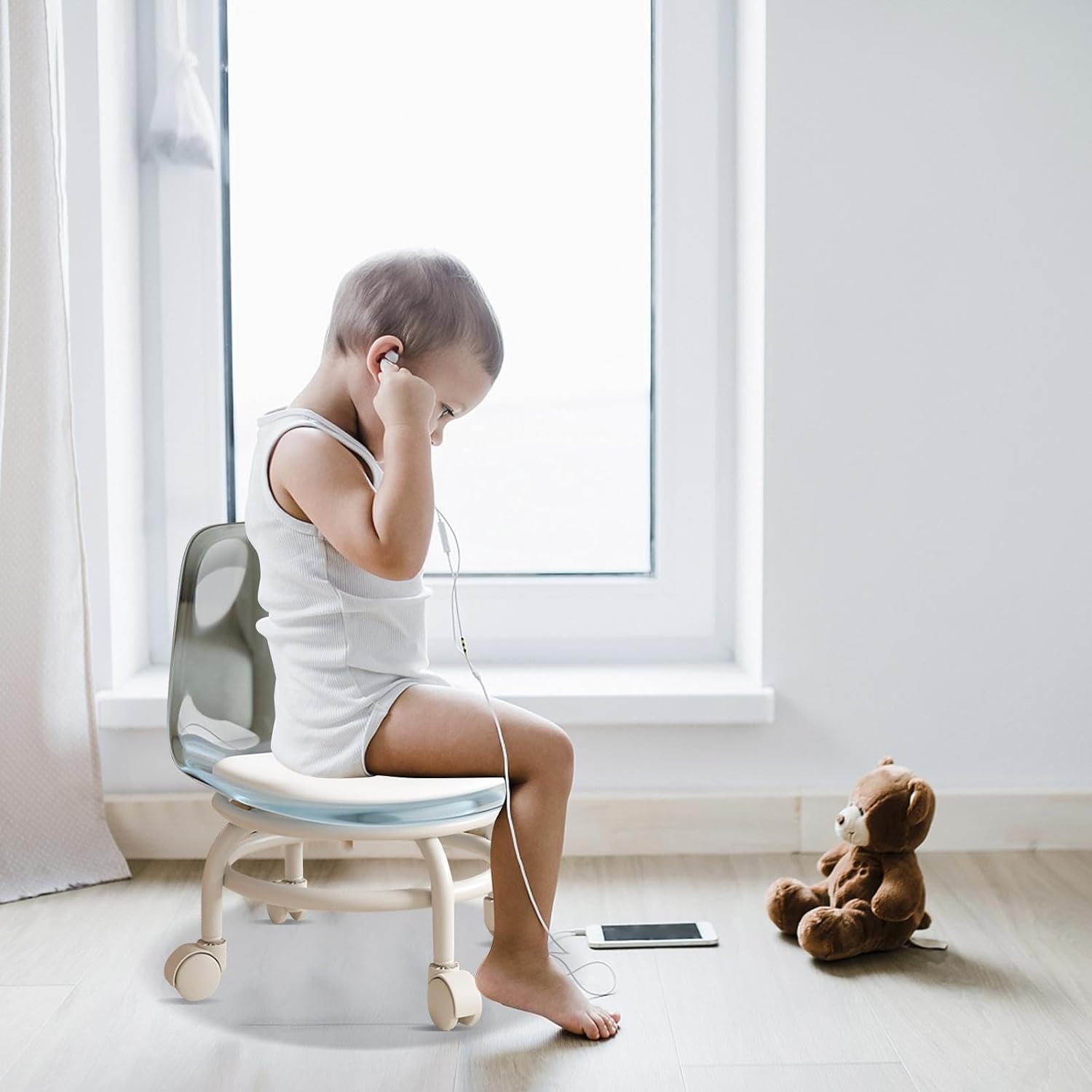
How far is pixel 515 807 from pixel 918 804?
499mm

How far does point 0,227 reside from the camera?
1397mm

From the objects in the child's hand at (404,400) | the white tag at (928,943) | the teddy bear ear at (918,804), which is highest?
the child's hand at (404,400)

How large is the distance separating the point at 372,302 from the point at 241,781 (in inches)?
19.9

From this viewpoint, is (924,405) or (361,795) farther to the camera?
(924,405)

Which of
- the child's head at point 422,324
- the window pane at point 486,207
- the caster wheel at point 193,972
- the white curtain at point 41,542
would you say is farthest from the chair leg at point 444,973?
the window pane at point 486,207

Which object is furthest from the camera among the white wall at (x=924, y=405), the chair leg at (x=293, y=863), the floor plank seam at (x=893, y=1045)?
the white wall at (x=924, y=405)

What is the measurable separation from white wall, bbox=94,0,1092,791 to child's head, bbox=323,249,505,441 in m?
0.62

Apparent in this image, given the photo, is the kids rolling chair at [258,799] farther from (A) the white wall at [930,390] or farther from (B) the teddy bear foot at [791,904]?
(A) the white wall at [930,390]

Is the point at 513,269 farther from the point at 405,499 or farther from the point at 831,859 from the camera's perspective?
the point at 831,859

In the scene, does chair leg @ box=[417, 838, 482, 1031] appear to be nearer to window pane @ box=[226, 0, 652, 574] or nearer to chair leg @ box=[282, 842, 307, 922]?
chair leg @ box=[282, 842, 307, 922]

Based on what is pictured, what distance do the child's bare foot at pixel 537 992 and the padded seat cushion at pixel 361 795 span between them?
154mm

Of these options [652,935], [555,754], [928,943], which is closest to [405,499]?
[555,754]

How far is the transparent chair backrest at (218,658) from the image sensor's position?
1.32 m

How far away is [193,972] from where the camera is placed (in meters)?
1.20
